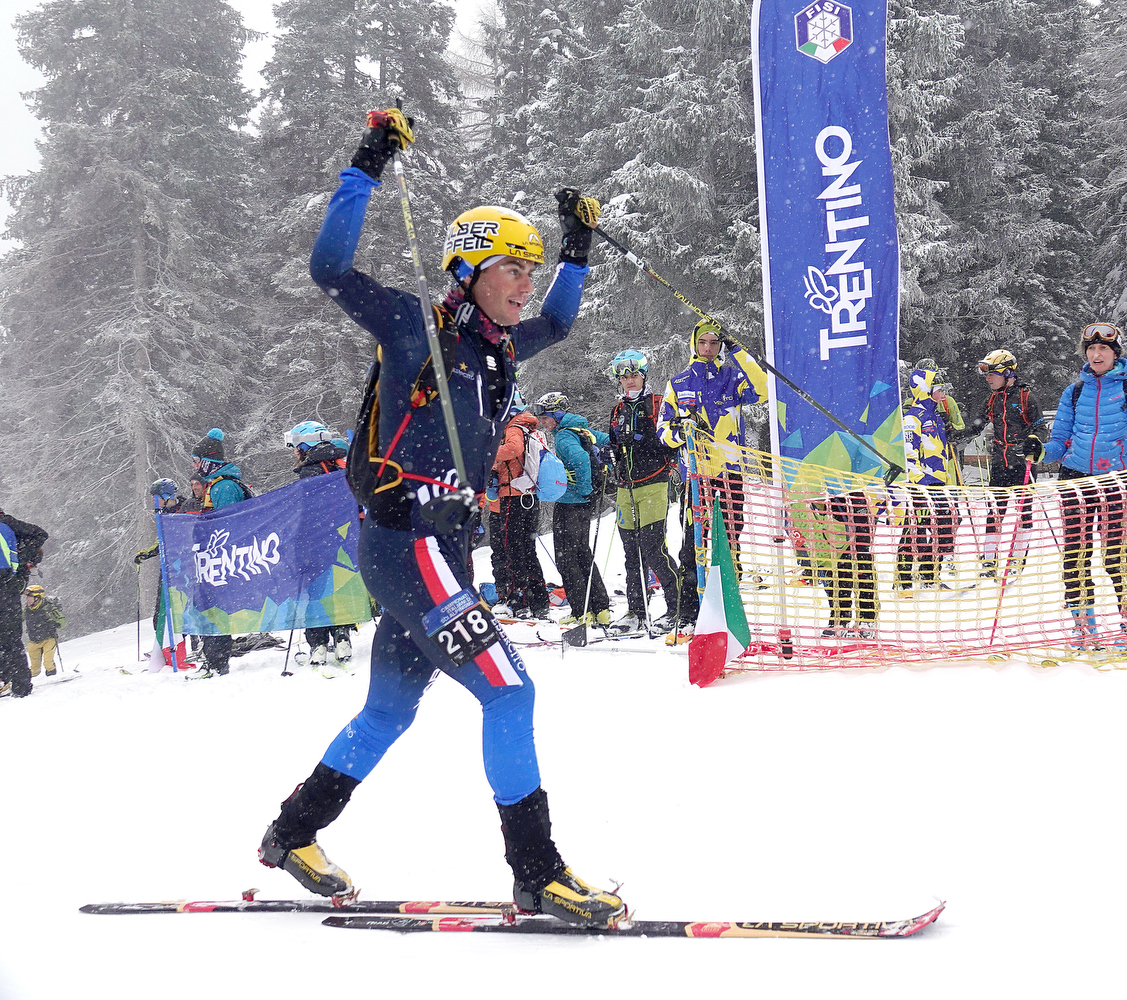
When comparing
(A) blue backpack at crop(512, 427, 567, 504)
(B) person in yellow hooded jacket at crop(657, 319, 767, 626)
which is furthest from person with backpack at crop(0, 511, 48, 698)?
(B) person in yellow hooded jacket at crop(657, 319, 767, 626)

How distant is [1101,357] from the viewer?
552 centimetres

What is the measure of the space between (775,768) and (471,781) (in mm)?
1463

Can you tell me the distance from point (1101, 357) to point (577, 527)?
4.20 metres

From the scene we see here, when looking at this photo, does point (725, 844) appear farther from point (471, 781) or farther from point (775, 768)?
point (471, 781)

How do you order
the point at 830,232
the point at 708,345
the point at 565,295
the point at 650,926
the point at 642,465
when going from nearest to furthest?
1. the point at 650,926
2. the point at 565,295
3. the point at 830,232
4. the point at 708,345
5. the point at 642,465

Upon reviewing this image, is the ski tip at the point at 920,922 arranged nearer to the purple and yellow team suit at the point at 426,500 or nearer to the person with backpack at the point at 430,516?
the person with backpack at the point at 430,516

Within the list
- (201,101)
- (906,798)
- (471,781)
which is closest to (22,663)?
(471,781)

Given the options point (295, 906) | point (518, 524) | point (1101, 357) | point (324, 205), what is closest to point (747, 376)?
point (1101, 357)

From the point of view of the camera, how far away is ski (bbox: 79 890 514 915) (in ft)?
8.95

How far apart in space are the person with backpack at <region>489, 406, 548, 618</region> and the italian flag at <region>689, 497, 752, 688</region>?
2612 mm

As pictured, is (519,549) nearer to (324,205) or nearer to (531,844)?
(531,844)

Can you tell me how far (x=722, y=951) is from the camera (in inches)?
89.9

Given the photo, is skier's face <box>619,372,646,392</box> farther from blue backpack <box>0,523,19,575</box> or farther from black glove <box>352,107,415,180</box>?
blue backpack <box>0,523,19,575</box>

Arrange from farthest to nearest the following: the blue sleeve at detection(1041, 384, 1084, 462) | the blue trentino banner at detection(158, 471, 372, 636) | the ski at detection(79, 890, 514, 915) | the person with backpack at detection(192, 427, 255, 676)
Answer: the person with backpack at detection(192, 427, 255, 676)
the blue trentino banner at detection(158, 471, 372, 636)
the blue sleeve at detection(1041, 384, 1084, 462)
the ski at detection(79, 890, 514, 915)
